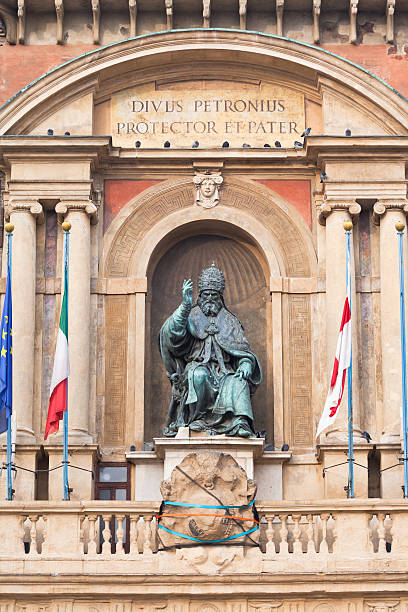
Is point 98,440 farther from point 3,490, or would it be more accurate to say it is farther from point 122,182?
point 122,182

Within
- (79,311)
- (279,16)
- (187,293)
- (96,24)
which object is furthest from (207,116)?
(79,311)

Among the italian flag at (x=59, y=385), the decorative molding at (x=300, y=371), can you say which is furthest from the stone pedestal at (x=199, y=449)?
the italian flag at (x=59, y=385)

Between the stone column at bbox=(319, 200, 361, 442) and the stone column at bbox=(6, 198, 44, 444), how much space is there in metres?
3.33

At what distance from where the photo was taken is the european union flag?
18734mm

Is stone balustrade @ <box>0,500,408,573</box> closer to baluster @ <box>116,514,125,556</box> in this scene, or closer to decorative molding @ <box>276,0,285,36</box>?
baluster @ <box>116,514,125,556</box>

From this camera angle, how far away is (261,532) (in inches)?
715

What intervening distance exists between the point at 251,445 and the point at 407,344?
230 centimetres

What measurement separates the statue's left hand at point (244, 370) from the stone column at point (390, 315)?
61.0 inches

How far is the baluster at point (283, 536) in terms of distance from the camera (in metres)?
17.9

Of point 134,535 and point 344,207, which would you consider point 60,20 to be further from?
point 134,535

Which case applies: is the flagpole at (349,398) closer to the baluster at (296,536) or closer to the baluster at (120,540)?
the baluster at (296,536)

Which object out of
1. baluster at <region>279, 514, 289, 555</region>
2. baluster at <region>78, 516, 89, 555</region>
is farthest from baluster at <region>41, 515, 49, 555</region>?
baluster at <region>279, 514, 289, 555</region>

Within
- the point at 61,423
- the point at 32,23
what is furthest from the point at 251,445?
the point at 32,23

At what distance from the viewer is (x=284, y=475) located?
20.1 m
